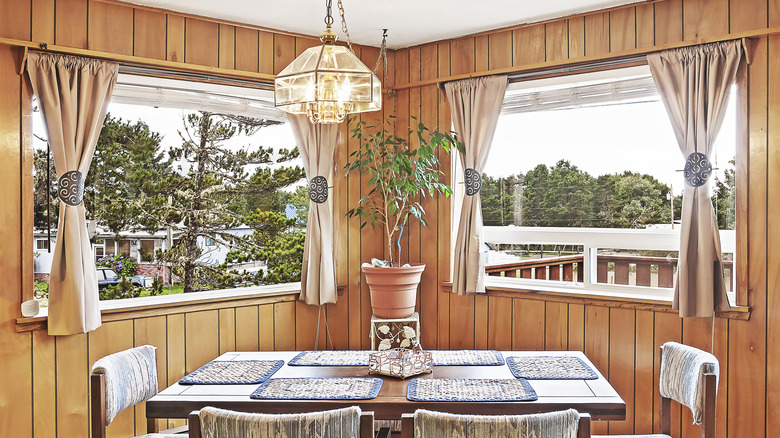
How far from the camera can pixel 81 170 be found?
9.43 feet

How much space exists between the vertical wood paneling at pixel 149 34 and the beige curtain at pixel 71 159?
23 cm

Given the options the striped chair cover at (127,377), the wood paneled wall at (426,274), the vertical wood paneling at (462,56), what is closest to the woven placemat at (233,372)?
the striped chair cover at (127,377)

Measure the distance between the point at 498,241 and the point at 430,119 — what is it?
88 centimetres

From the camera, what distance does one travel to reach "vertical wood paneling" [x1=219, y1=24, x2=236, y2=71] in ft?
10.9

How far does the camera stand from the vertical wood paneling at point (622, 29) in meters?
3.03

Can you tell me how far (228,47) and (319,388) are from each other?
84.7 inches

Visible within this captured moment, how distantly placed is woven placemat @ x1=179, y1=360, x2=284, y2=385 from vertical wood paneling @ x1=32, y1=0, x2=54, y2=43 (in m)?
1.80

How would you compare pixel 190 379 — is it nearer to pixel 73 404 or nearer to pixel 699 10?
pixel 73 404

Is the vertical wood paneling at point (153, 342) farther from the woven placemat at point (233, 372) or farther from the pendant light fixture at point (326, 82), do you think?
the pendant light fixture at point (326, 82)

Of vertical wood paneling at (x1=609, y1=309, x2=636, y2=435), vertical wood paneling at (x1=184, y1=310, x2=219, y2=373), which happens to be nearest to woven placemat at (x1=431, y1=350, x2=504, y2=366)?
vertical wood paneling at (x1=609, y1=309, x2=636, y2=435)

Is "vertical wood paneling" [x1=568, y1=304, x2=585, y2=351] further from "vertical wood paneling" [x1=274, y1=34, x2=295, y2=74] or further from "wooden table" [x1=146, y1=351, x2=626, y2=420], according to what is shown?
"vertical wood paneling" [x1=274, y1=34, x2=295, y2=74]

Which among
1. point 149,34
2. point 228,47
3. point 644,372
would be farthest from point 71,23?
point 644,372

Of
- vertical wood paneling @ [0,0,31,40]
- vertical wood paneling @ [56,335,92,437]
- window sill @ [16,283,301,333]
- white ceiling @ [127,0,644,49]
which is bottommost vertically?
vertical wood paneling @ [56,335,92,437]

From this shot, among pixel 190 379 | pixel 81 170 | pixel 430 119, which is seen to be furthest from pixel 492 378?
pixel 81 170
